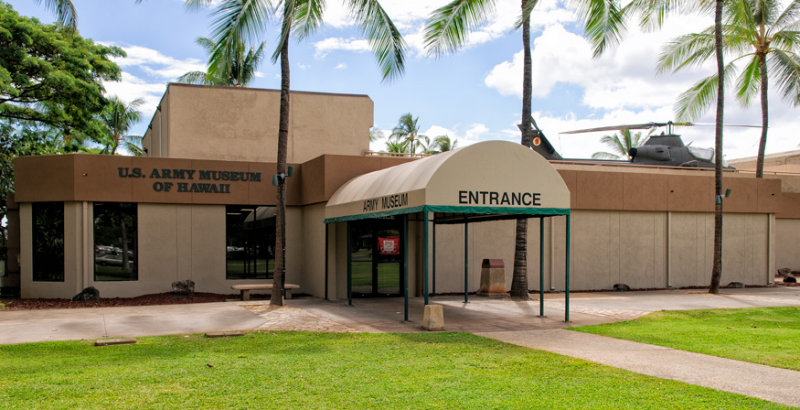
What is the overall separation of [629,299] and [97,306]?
13.8m

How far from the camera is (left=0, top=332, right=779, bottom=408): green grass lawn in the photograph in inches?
244

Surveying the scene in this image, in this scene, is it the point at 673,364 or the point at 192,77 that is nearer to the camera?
the point at 673,364

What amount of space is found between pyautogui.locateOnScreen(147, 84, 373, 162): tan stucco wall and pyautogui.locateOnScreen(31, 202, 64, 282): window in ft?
21.7

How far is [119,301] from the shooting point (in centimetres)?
1633

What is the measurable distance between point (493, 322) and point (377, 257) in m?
5.27

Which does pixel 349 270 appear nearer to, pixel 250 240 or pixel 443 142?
pixel 250 240

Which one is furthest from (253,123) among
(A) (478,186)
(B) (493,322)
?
(B) (493,322)

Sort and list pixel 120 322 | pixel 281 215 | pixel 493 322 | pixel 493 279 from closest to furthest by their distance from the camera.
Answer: pixel 120 322, pixel 493 322, pixel 281 215, pixel 493 279

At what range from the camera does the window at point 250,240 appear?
18.6 m

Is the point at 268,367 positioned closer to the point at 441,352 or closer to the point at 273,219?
the point at 441,352

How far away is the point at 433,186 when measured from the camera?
11281 mm

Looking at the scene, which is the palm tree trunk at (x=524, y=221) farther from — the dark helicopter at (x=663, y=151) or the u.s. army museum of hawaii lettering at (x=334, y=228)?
the dark helicopter at (x=663, y=151)

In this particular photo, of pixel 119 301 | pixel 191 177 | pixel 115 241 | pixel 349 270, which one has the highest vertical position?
pixel 191 177

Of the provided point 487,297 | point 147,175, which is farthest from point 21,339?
point 487,297
